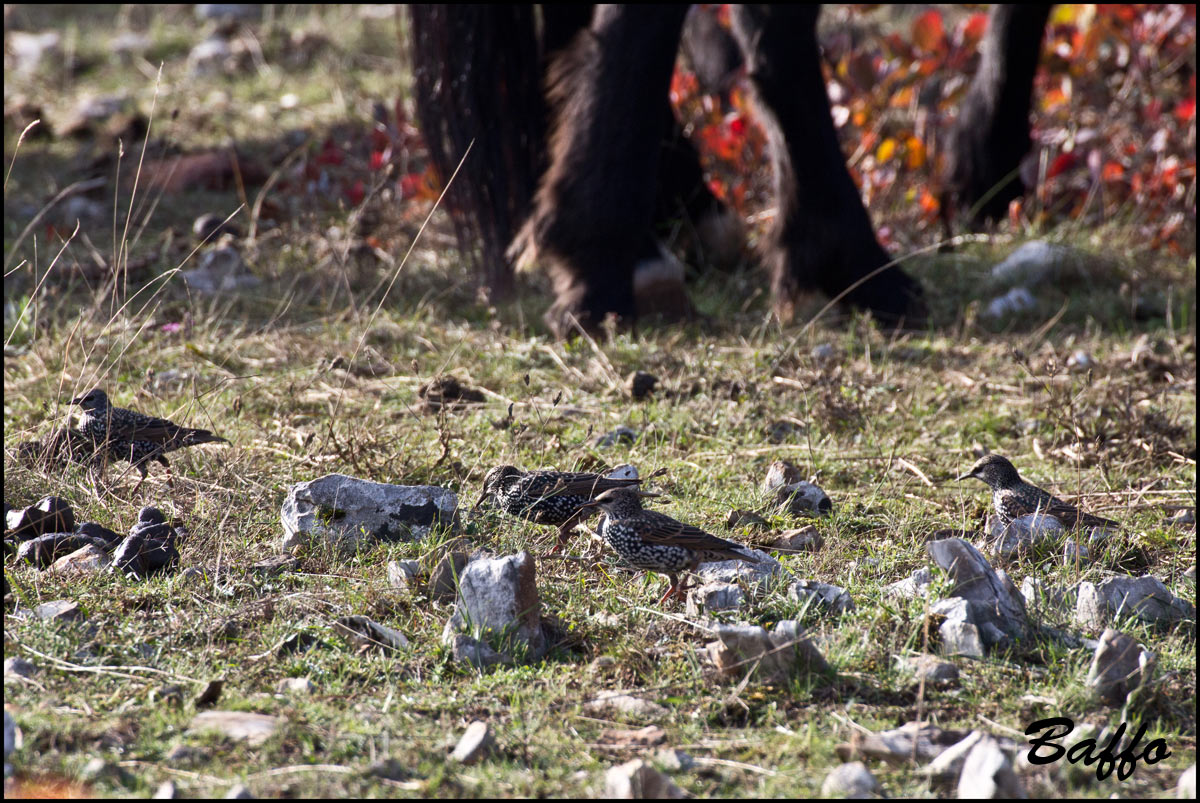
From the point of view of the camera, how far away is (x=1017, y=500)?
2682 mm

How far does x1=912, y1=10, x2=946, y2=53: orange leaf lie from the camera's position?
5.72 meters

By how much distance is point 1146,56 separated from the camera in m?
5.66


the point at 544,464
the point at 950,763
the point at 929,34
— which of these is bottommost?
the point at 544,464

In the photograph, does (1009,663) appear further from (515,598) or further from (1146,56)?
(1146,56)

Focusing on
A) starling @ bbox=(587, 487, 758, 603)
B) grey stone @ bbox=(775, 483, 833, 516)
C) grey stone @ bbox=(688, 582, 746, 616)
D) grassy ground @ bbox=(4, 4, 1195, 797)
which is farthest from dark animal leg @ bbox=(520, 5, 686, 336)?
grey stone @ bbox=(688, 582, 746, 616)

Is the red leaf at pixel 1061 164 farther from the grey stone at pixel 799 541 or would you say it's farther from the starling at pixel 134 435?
the starling at pixel 134 435

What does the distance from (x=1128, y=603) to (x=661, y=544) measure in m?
0.87

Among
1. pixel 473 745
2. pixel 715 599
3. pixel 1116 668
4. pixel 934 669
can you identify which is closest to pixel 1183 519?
pixel 1116 668

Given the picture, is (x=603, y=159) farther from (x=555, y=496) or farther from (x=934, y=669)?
(x=934, y=669)

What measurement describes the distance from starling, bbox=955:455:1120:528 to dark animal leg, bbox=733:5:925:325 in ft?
4.03

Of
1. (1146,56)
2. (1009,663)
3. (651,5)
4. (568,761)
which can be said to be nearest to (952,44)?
(1146,56)

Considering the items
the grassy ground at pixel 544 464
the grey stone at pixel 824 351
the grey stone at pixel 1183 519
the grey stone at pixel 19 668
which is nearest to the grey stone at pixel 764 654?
the grassy ground at pixel 544 464

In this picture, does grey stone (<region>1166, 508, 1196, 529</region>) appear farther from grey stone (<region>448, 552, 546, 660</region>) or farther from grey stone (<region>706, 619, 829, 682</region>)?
grey stone (<region>448, 552, 546, 660</region>)

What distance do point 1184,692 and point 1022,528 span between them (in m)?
0.62
